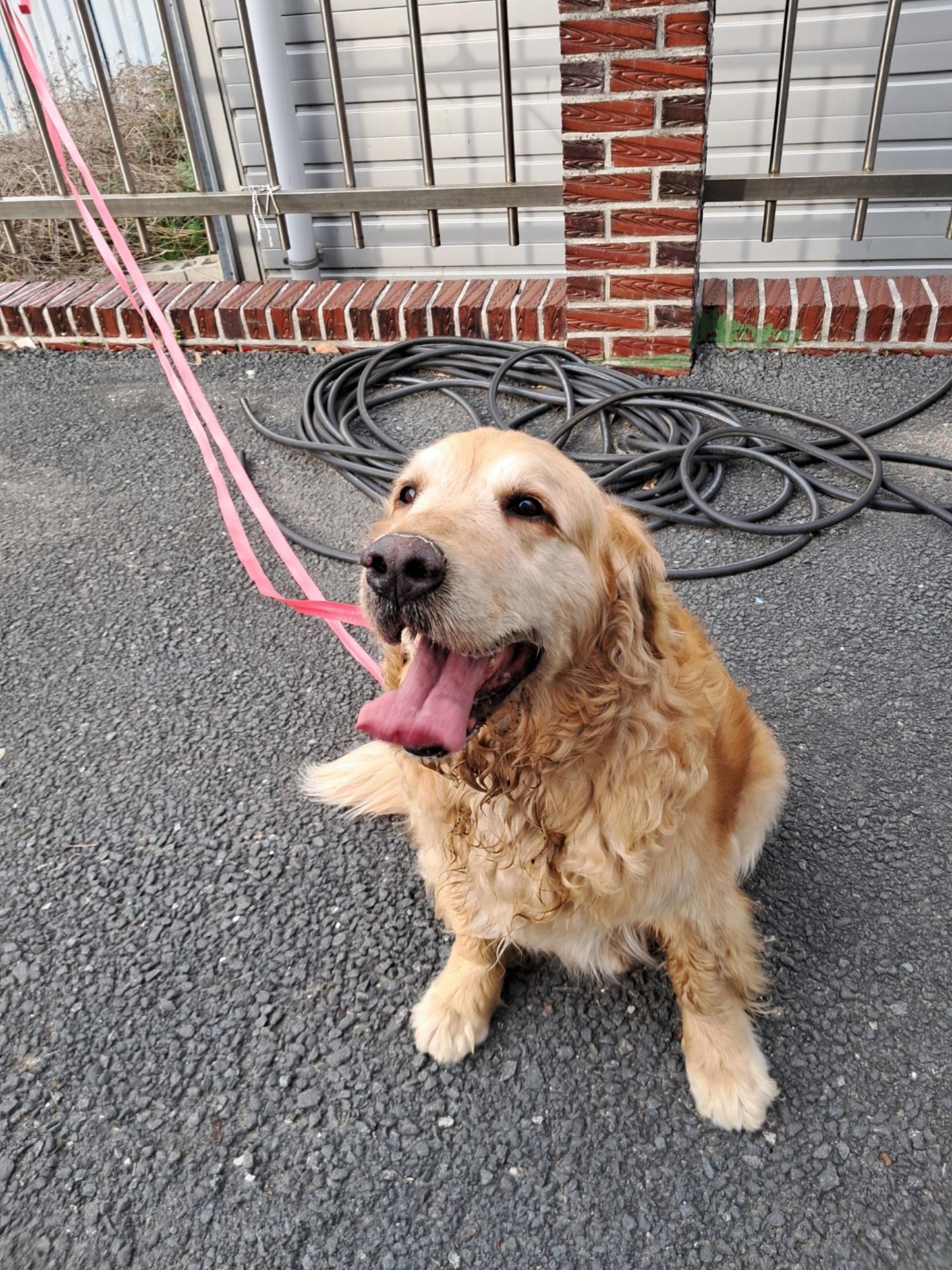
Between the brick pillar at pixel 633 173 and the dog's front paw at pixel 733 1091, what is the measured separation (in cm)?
314

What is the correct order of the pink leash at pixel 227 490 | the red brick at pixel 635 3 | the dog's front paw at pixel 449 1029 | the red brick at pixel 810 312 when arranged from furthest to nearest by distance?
the red brick at pixel 810 312
the red brick at pixel 635 3
the pink leash at pixel 227 490
the dog's front paw at pixel 449 1029

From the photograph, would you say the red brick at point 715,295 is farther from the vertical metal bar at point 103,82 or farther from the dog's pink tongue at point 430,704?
the dog's pink tongue at point 430,704

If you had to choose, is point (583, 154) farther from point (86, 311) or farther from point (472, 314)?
point (86, 311)

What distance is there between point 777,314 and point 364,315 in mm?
2040

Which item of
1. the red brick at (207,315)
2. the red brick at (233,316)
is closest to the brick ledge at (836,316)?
the red brick at (233,316)

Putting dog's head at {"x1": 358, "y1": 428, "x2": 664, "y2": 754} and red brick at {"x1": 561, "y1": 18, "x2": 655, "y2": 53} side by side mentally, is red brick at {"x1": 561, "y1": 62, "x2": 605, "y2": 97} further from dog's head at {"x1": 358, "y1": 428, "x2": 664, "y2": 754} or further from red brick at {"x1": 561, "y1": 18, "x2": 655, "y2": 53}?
dog's head at {"x1": 358, "y1": 428, "x2": 664, "y2": 754}

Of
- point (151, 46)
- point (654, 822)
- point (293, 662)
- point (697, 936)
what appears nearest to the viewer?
point (654, 822)

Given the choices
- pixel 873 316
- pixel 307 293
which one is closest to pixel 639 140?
pixel 873 316

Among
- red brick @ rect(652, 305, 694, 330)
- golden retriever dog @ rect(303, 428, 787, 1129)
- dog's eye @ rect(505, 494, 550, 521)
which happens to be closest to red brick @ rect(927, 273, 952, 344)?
red brick @ rect(652, 305, 694, 330)

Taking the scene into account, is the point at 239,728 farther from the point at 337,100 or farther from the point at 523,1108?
the point at 337,100

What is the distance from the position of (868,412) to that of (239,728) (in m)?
2.89

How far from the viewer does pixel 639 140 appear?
3.53 meters

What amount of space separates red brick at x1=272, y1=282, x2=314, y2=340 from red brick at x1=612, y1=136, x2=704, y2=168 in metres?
1.84

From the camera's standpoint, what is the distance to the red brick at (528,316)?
420 cm
